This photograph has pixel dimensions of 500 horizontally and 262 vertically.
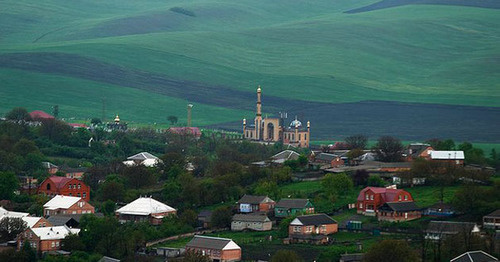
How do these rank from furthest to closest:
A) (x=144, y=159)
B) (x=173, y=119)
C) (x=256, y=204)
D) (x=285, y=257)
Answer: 1. (x=173, y=119)
2. (x=144, y=159)
3. (x=256, y=204)
4. (x=285, y=257)

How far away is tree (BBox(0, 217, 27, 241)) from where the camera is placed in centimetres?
7400

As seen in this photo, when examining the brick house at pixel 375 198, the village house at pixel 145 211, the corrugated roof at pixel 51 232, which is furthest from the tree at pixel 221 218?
the corrugated roof at pixel 51 232

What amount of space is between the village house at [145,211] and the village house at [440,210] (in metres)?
17.1

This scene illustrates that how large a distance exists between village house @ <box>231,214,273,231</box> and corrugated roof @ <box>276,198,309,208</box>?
2.55m

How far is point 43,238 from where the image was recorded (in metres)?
71.3

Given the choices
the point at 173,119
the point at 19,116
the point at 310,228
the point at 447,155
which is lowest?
the point at 310,228

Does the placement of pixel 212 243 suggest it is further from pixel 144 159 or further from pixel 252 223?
pixel 144 159

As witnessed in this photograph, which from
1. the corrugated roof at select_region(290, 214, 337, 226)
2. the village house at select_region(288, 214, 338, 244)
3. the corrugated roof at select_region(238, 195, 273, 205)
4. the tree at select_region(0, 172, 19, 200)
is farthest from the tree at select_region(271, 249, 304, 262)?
the tree at select_region(0, 172, 19, 200)

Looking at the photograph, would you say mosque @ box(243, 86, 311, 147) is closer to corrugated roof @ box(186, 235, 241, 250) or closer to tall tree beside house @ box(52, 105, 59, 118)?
tall tree beside house @ box(52, 105, 59, 118)

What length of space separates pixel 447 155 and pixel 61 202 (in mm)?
30276

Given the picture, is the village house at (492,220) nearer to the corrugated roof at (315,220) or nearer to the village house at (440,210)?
the village house at (440,210)

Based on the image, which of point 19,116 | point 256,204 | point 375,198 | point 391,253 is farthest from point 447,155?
point 19,116

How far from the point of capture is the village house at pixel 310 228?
233 ft

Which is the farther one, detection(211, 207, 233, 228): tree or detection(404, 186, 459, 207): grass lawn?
detection(404, 186, 459, 207): grass lawn
